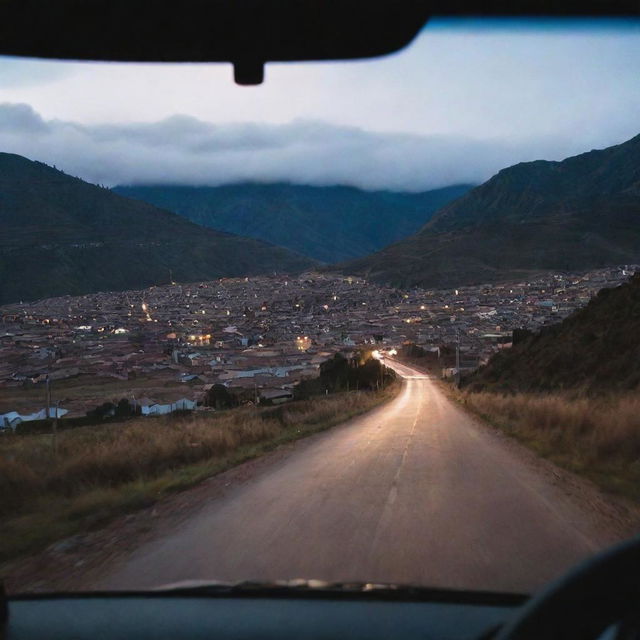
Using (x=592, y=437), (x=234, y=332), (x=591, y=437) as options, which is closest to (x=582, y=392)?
(x=591, y=437)

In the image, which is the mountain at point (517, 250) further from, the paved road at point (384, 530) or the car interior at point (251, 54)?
the car interior at point (251, 54)

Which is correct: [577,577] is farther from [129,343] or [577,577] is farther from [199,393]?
[129,343]

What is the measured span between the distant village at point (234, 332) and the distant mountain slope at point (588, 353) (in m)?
13.2

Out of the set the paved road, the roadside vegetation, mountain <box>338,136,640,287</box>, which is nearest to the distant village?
mountain <box>338,136,640,287</box>

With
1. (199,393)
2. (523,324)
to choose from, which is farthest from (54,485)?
(523,324)

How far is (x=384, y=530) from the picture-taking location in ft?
22.8

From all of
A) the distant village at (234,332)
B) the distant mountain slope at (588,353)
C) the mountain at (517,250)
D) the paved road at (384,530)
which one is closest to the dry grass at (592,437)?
the paved road at (384,530)

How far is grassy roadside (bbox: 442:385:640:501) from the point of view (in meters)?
9.76

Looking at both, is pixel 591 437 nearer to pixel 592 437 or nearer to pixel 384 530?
pixel 592 437

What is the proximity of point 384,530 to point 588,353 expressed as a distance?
25118 millimetres

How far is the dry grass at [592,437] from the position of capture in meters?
9.84

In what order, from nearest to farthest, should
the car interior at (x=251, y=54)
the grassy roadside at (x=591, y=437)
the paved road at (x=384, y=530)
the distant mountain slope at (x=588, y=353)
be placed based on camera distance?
the car interior at (x=251, y=54) < the paved road at (x=384, y=530) < the grassy roadside at (x=591, y=437) < the distant mountain slope at (x=588, y=353)

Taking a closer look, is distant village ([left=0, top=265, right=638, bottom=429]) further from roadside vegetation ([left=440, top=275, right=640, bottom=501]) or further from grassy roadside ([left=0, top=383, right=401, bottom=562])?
roadside vegetation ([left=440, top=275, right=640, bottom=501])

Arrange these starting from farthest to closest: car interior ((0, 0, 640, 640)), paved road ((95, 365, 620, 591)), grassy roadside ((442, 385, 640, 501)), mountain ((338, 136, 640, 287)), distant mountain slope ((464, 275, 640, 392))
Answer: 1. mountain ((338, 136, 640, 287))
2. distant mountain slope ((464, 275, 640, 392))
3. grassy roadside ((442, 385, 640, 501))
4. paved road ((95, 365, 620, 591))
5. car interior ((0, 0, 640, 640))
